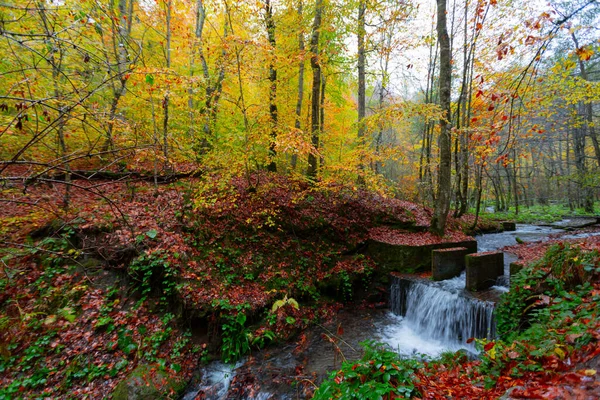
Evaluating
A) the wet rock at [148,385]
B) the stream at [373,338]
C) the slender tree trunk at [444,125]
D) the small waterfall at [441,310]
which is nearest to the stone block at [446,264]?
the stream at [373,338]

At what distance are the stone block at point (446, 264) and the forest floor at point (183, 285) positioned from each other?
137 centimetres

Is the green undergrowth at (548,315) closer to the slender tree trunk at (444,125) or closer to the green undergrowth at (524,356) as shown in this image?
the green undergrowth at (524,356)

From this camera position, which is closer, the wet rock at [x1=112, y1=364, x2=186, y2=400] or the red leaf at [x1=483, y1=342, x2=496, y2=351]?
the red leaf at [x1=483, y1=342, x2=496, y2=351]

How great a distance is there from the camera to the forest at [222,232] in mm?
2992

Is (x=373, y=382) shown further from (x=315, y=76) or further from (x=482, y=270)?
(x=315, y=76)

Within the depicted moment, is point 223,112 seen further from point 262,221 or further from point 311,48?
point 262,221

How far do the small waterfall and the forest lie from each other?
679 mm

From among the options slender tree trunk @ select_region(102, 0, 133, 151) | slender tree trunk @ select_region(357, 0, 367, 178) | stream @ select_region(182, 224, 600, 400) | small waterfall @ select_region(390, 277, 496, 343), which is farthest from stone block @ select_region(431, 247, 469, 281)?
slender tree trunk @ select_region(102, 0, 133, 151)

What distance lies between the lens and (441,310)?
6.69 metres

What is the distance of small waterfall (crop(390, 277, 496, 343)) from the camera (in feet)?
19.4

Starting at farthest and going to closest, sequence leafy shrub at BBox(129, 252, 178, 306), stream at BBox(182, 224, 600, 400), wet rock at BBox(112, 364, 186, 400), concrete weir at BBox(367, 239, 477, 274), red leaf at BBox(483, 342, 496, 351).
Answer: concrete weir at BBox(367, 239, 477, 274) → leafy shrub at BBox(129, 252, 178, 306) → stream at BBox(182, 224, 600, 400) → wet rock at BBox(112, 364, 186, 400) → red leaf at BBox(483, 342, 496, 351)

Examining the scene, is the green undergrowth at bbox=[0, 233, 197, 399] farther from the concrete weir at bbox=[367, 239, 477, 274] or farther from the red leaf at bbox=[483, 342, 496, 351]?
the concrete weir at bbox=[367, 239, 477, 274]

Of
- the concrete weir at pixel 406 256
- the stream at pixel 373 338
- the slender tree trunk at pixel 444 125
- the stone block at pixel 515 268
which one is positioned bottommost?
the stream at pixel 373 338

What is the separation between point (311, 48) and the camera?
9.41m
